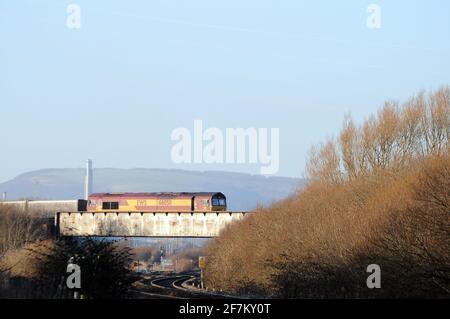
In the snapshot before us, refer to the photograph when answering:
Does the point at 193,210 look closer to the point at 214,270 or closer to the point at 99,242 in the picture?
the point at 214,270

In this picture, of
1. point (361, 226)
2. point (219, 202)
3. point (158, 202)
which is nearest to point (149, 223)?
point (158, 202)

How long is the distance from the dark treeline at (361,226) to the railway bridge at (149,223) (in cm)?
584

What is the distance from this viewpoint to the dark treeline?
108 ft

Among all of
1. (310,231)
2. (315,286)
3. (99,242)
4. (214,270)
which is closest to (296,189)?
(214,270)

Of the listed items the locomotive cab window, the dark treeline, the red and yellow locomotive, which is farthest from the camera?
the locomotive cab window

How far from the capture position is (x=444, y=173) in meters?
35.7

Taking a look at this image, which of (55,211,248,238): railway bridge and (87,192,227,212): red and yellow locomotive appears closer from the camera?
(55,211,248,238): railway bridge

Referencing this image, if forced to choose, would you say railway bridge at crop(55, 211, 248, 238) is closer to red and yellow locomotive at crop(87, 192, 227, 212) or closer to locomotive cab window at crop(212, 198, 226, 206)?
red and yellow locomotive at crop(87, 192, 227, 212)

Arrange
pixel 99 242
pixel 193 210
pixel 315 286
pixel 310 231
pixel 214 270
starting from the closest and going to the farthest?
pixel 99 242
pixel 315 286
pixel 310 231
pixel 214 270
pixel 193 210

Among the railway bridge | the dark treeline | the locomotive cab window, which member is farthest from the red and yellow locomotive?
the dark treeline

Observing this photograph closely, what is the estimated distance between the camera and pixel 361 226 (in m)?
40.4

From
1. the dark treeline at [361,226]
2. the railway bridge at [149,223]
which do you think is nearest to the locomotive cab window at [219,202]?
the railway bridge at [149,223]

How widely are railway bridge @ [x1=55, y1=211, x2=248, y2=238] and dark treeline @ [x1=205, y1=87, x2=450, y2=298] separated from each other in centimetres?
584
